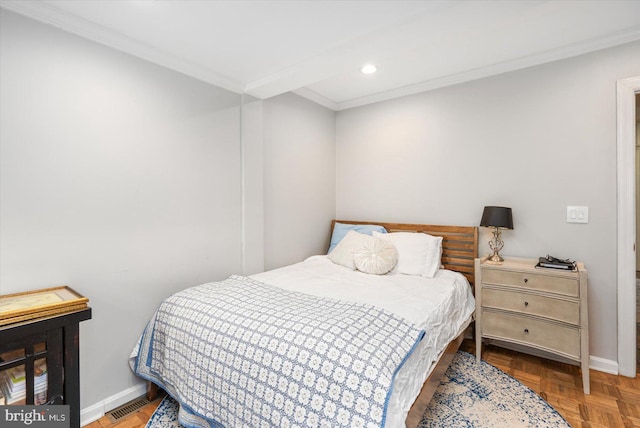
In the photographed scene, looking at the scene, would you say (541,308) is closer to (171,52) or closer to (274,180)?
(274,180)

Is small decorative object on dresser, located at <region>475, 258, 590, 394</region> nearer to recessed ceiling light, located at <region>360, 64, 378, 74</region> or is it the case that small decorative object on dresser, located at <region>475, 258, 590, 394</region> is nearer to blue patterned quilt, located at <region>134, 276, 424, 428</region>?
blue patterned quilt, located at <region>134, 276, 424, 428</region>

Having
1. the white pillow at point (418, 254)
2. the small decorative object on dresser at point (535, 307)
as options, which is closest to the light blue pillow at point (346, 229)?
the white pillow at point (418, 254)

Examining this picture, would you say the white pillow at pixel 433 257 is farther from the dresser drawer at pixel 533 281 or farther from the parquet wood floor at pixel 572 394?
the parquet wood floor at pixel 572 394

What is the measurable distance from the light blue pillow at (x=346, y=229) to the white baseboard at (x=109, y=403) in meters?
2.07

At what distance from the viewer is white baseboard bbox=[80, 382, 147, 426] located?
1.94 meters

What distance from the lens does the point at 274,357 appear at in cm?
146

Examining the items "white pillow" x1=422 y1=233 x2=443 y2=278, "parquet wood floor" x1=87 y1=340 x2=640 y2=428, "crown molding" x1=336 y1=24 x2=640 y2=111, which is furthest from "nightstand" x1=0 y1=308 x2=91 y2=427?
"crown molding" x1=336 y1=24 x2=640 y2=111

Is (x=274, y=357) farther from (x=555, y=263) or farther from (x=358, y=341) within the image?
(x=555, y=263)

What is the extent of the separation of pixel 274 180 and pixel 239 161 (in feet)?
1.46

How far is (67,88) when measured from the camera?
73.0 inches

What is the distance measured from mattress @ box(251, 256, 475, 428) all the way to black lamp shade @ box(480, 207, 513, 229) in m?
0.54

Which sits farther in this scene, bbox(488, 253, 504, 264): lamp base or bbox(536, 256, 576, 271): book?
bbox(488, 253, 504, 264): lamp base

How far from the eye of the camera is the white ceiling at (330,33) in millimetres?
1742

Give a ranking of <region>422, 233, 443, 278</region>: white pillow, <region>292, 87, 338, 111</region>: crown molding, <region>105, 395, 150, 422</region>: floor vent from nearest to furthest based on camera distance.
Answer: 1. <region>105, 395, 150, 422</region>: floor vent
2. <region>422, 233, 443, 278</region>: white pillow
3. <region>292, 87, 338, 111</region>: crown molding
